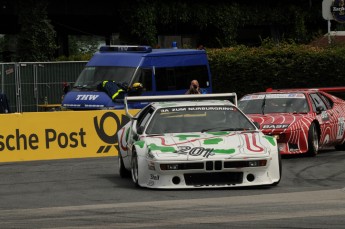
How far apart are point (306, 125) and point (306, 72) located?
527 inches

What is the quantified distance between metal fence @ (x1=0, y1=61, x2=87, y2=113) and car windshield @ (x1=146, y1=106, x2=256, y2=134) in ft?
61.6

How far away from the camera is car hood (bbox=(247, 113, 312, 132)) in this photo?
1973cm

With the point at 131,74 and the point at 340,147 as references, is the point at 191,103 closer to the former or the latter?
the point at 340,147

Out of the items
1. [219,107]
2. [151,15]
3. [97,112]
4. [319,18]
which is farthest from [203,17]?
[219,107]

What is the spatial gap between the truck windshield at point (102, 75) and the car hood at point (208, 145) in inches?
470

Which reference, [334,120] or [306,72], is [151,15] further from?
[334,120]

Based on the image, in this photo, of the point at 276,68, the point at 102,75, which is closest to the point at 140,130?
the point at 102,75

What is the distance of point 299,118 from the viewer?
20047 mm

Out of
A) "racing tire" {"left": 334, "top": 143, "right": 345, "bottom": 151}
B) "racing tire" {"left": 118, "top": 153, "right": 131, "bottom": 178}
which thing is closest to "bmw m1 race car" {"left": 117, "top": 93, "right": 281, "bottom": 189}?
"racing tire" {"left": 118, "top": 153, "right": 131, "bottom": 178}

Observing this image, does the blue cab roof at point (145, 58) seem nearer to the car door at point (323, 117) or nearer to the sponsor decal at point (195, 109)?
the car door at point (323, 117)

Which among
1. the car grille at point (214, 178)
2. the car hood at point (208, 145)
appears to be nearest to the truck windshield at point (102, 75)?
the car hood at point (208, 145)

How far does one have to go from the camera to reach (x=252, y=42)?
156ft

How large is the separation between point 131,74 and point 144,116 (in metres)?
10.6

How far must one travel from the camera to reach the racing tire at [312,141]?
1992 centimetres
